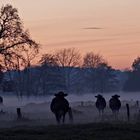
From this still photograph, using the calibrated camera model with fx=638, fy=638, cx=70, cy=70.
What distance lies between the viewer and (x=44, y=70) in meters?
124

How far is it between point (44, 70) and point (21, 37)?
2488 inches

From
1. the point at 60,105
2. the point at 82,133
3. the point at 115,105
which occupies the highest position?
the point at 60,105

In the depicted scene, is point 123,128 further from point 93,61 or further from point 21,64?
point 93,61

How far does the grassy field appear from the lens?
76.3 ft

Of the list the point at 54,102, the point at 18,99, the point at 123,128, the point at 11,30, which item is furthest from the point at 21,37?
the point at 18,99

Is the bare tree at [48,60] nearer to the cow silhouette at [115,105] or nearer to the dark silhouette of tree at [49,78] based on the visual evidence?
the dark silhouette of tree at [49,78]

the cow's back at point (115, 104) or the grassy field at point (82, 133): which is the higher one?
the cow's back at point (115, 104)

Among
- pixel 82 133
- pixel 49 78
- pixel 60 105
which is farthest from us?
pixel 49 78

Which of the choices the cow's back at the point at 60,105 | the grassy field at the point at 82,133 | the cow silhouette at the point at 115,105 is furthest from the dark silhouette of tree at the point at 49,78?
the grassy field at the point at 82,133

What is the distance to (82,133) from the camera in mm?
24453

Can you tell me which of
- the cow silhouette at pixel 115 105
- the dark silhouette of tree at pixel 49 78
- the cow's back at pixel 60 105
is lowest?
the cow silhouette at pixel 115 105

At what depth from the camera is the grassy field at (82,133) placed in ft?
76.3

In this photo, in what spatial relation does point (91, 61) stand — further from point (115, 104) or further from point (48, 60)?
point (115, 104)

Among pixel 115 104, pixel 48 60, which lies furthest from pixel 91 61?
pixel 115 104
